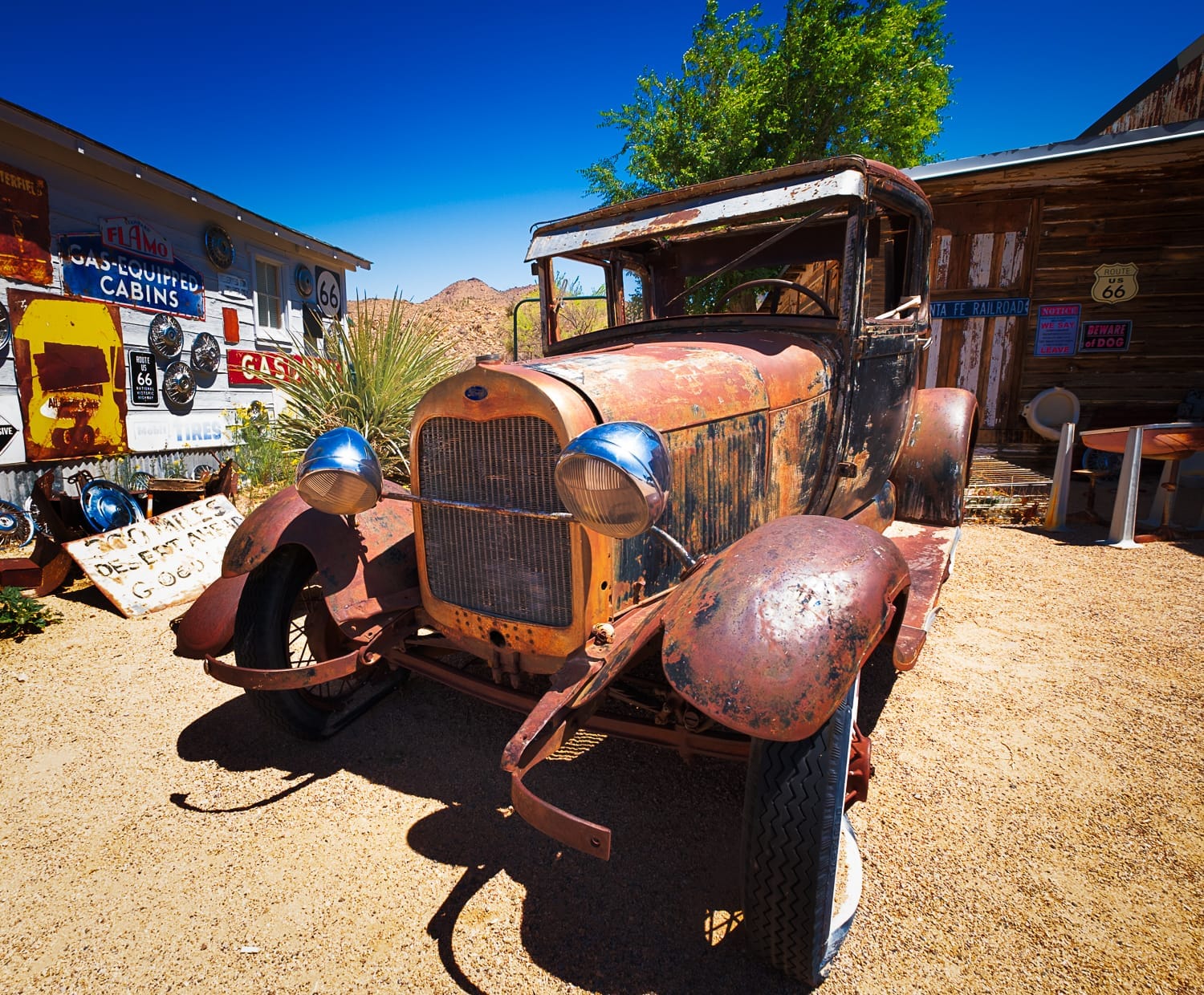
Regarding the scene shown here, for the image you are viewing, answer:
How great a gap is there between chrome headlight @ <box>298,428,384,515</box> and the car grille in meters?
0.18

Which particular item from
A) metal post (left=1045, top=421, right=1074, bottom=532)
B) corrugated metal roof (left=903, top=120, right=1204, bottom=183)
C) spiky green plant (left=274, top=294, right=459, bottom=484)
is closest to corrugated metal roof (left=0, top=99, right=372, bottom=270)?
spiky green plant (left=274, top=294, right=459, bottom=484)

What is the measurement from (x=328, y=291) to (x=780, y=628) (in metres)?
11.3

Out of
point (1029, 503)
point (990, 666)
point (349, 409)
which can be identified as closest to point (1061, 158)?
point (1029, 503)

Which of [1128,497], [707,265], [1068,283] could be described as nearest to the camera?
[707,265]

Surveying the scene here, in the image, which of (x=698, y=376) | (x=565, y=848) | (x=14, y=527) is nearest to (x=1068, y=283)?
(x=698, y=376)

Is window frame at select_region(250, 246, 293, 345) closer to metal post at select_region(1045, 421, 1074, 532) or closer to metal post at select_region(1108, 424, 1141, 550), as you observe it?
metal post at select_region(1045, 421, 1074, 532)

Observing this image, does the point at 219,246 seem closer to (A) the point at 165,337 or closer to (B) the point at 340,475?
(A) the point at 165,337

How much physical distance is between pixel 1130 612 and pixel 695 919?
370cm

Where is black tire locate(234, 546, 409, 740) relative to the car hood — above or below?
below

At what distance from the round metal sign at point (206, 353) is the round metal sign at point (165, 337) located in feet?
0.74

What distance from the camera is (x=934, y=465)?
4168 millimetres

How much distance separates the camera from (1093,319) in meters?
8.28

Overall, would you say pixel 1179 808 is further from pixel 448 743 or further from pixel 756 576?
pixel 448 743

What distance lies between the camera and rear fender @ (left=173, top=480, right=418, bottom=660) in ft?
8.75
